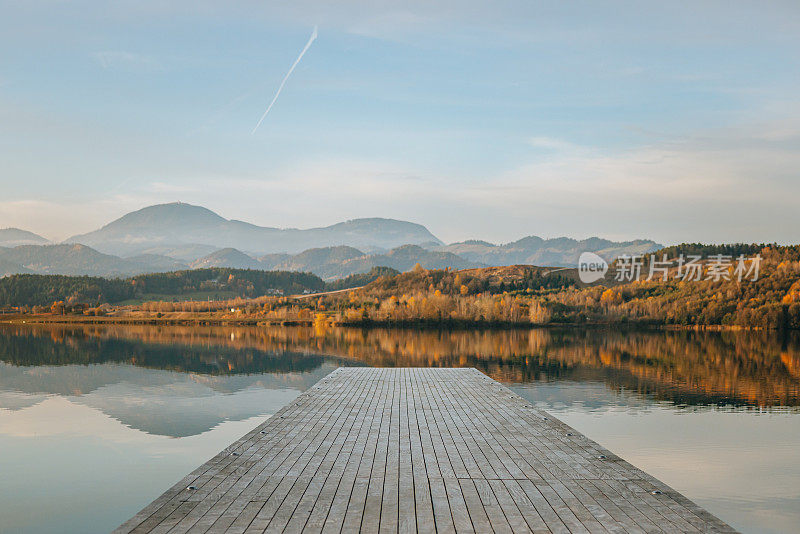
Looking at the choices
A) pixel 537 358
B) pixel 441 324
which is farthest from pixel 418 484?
pixel 441 324

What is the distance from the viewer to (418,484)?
6.25m

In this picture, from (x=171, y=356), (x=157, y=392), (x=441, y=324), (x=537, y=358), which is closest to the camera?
(x=157, y=392)

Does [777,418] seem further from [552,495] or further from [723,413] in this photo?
[552,495]

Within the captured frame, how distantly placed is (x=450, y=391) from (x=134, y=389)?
10503 millimetres

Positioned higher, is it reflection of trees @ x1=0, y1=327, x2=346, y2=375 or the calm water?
the calm water

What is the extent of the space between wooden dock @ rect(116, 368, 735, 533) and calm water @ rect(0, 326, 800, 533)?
182cm

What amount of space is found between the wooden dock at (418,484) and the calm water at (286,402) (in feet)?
5.96

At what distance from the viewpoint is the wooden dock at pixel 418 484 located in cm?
517

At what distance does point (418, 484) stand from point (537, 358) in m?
20.8

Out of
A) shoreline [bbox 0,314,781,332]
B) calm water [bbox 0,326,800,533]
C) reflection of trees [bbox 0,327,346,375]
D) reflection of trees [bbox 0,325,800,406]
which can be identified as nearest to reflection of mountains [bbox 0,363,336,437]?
calm water [bbox 0,326,800,533]

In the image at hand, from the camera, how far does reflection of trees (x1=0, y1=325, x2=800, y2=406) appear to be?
18469mm

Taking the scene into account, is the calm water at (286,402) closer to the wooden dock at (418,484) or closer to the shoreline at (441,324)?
the wooden dock at (418,484)

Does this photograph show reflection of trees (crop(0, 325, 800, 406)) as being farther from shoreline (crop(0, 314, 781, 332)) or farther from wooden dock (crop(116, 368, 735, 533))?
shoreline (crop(0, 314, 781, 332))

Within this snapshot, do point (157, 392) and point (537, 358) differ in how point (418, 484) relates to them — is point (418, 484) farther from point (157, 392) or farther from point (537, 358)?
point (537, 358)
